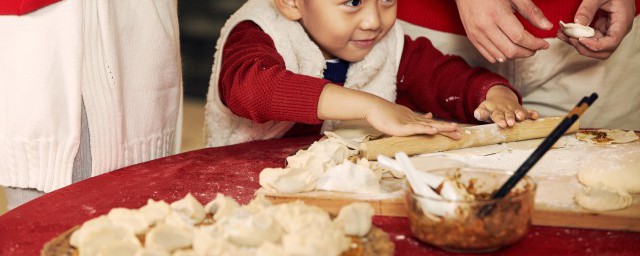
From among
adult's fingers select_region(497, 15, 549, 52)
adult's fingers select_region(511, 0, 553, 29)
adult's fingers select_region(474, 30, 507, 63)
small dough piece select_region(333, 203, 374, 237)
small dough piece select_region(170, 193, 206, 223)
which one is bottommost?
small dough piece select_region(170, 193, 206, 223)

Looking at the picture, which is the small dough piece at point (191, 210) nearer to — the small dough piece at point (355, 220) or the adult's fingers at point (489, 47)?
the small dough piece at point (355, 220)

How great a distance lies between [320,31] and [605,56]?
2.21 ft

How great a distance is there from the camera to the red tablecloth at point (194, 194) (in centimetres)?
103

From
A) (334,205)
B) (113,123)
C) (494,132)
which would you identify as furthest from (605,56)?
(113,123)

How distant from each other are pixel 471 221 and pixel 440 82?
3.56ft

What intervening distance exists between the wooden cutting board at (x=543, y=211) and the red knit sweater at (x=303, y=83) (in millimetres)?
438

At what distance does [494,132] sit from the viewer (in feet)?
5.06

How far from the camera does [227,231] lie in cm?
91

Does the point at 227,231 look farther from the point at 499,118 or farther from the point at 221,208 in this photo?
the point at 499,118

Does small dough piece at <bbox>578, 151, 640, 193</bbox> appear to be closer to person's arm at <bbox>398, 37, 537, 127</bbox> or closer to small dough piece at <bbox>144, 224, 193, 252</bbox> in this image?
person's arm at <bbox>398, 37, 537, 127</bbox>

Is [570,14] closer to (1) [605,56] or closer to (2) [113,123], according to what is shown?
(1) [605,56]

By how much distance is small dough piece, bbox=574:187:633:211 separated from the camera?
109 cm

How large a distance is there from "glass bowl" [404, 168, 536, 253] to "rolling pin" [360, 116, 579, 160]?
0.42 meters

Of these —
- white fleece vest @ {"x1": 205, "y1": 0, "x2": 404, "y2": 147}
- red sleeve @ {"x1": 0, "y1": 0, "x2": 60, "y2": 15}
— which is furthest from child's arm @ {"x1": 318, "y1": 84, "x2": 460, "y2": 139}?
red sleeve @ {"x1": 0, "y1": 0, "x2": 60, "y2": 15}
